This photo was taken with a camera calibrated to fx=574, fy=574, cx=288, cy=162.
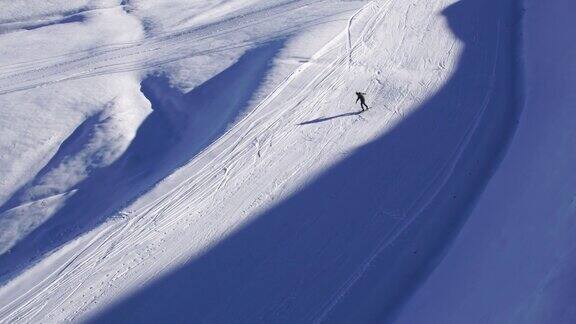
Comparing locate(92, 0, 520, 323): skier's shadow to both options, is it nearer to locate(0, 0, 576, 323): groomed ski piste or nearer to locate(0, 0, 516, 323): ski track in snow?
locate(0, 0, 576, 323): groomed ski piste

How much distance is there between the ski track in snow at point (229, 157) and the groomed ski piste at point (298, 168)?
0.05 metres

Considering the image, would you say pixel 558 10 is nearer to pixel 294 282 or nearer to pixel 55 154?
pixel 294 282

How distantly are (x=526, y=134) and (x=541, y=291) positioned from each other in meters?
5.77

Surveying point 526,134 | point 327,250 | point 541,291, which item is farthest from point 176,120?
point 541,291

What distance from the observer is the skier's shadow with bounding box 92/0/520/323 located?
36.6 feet

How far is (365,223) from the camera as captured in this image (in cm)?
1273

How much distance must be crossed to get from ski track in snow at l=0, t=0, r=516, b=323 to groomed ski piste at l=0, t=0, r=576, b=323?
0.18ft

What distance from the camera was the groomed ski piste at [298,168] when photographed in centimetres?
1133

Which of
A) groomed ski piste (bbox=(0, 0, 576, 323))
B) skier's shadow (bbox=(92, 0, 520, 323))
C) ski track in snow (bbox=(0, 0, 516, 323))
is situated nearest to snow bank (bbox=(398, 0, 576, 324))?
groomed ski piste (bbox=(0, 0, 576, 323))

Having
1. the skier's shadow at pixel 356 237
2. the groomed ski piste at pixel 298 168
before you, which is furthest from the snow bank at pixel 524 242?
the skier's shadow at pixel 356 237

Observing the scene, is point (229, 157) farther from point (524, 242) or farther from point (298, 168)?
→ point (524, 242)

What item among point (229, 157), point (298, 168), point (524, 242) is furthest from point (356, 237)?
point (229, 157)

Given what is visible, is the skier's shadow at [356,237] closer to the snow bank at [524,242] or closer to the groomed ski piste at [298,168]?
the groomed ski piste at [298,168]

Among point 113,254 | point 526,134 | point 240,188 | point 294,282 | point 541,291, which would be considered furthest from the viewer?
point 526,134
